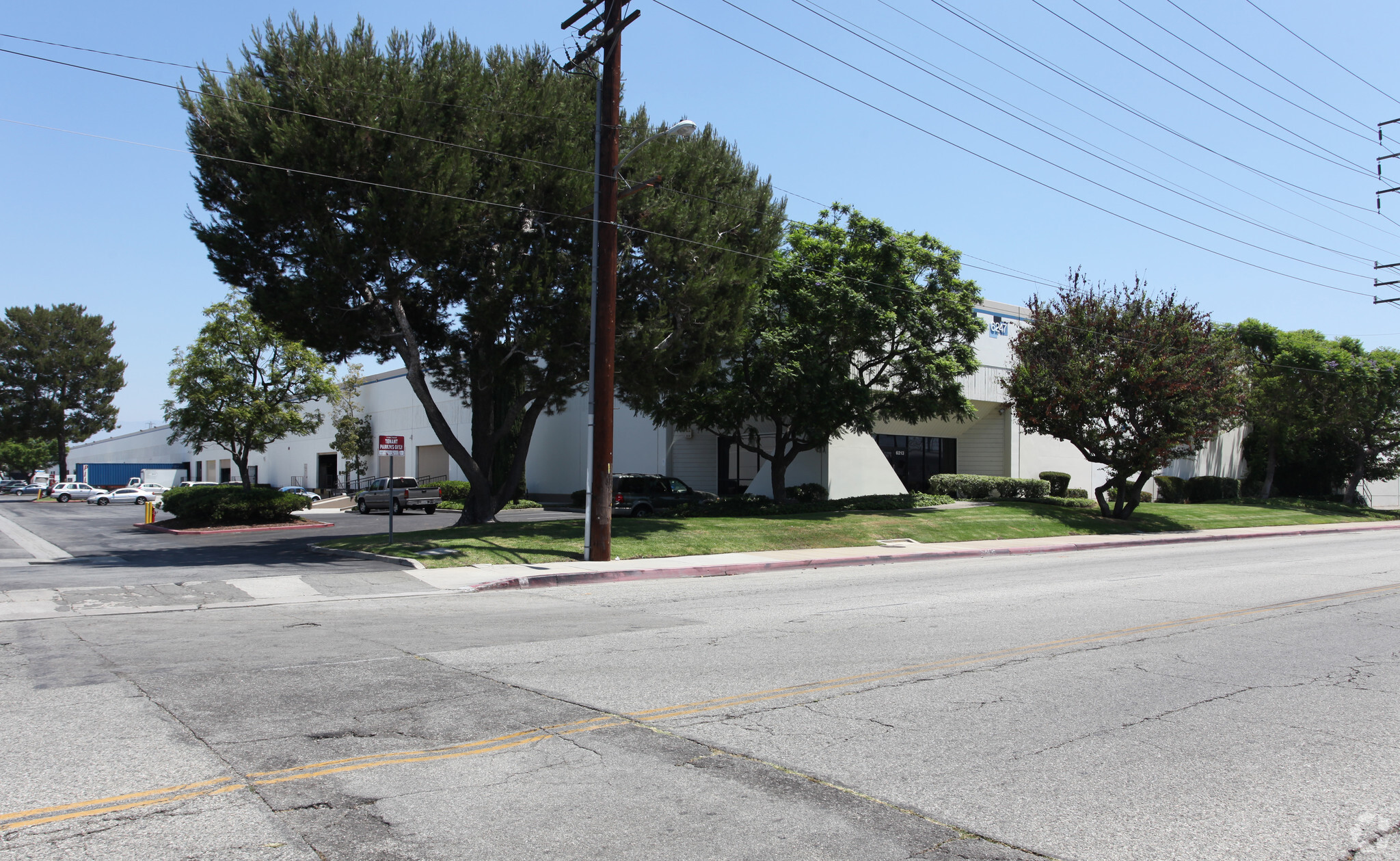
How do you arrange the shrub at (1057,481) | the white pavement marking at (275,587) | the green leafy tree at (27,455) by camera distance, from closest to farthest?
the white pavement marking at (275,587), the shrub at (1057,481), the green leafy tree at (27,455)

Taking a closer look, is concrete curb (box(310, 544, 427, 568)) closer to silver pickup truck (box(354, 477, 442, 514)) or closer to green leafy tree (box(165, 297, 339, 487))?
green leafy tree (box(165, 297, 339, 487))

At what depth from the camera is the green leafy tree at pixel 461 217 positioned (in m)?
18.7

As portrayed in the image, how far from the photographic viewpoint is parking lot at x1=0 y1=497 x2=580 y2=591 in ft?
53.6

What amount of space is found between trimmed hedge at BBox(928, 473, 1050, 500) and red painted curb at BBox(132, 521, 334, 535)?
2359cm

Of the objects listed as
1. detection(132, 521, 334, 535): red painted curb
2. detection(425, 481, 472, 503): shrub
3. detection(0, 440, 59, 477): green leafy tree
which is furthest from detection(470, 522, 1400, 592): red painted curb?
detection(0, 440, 59, 477): green leafy tree

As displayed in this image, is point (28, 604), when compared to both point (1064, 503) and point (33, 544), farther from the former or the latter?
point (1064, 503)

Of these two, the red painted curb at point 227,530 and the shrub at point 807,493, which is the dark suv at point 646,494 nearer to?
the shrub at point 807,493

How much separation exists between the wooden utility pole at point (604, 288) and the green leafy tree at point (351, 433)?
113 feet

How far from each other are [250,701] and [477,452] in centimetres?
1821

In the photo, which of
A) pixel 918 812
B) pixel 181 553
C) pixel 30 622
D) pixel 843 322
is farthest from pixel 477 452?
pixel 918 812

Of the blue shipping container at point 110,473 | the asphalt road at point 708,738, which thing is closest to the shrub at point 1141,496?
the asphalt road at point 708,738

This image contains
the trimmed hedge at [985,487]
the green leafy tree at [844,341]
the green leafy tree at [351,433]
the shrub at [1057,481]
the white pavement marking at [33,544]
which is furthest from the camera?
the green leafy tree at [351,433]

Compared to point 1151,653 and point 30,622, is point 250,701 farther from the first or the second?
point 1151,653

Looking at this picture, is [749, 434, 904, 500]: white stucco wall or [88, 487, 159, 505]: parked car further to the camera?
[88, 487, 159, 505]: parked car
